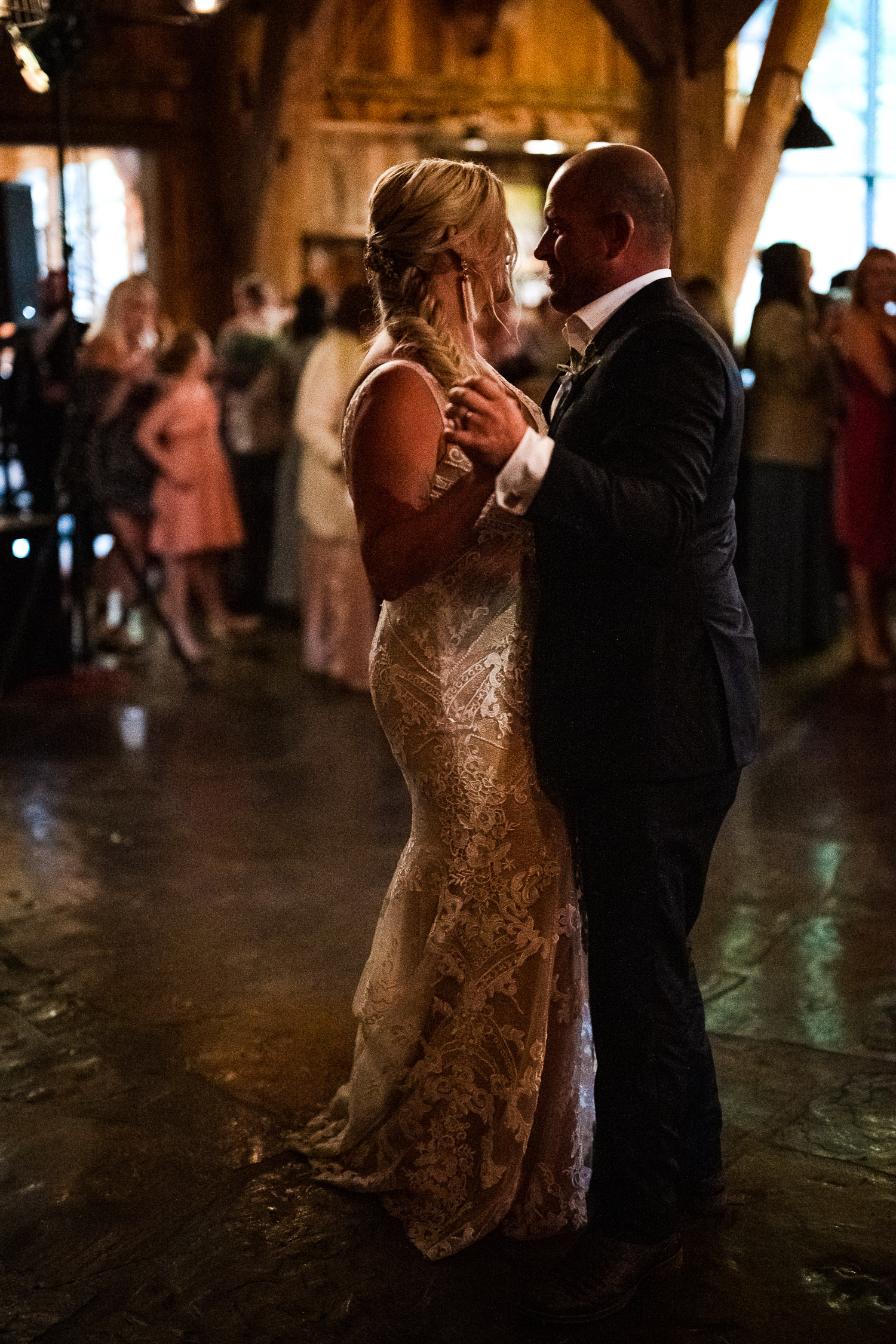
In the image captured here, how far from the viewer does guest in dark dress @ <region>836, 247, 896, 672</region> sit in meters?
6.51

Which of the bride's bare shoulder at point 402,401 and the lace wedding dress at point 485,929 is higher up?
the bride's bare shoulder at point 402,401

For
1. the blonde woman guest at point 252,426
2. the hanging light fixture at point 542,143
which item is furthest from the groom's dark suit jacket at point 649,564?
the hanging light fixture at point 542,143

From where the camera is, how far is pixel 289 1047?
3.06 m

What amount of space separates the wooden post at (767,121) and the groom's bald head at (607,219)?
5.05m

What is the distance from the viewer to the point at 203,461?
7059 millimetres

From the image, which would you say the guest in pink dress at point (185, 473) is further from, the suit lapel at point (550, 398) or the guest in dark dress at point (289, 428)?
the suit lapel at point (550, 398)

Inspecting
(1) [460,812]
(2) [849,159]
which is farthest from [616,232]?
(2) [849,159]

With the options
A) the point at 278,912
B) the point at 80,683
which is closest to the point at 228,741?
the point at 80,683

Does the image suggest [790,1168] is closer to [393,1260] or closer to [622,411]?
[393,1260]

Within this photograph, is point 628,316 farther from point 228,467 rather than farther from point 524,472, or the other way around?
point 228,467

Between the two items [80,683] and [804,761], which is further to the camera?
[80,683]

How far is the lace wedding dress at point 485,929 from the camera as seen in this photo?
2305mm

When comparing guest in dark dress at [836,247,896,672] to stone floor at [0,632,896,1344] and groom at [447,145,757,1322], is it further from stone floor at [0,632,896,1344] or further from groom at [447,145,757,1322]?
groom at [447,145,757,1322]

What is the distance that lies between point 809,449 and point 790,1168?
4.81 meters
